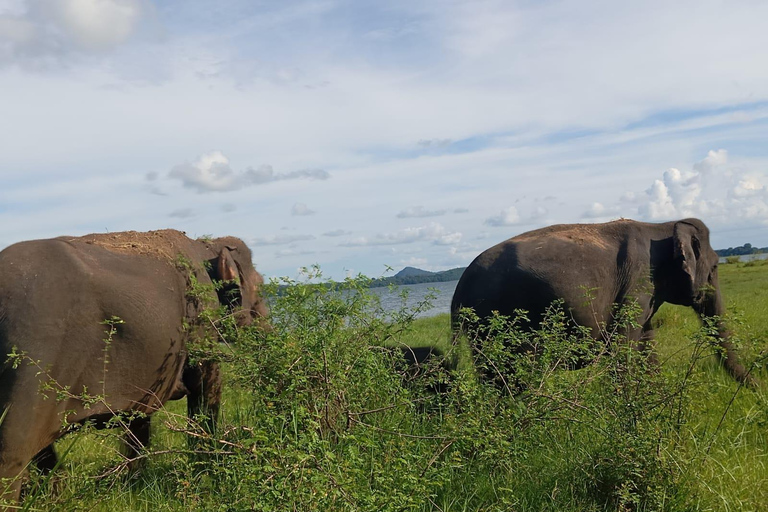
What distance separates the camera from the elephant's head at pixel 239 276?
6602mm

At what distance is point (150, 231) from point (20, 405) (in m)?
2.22

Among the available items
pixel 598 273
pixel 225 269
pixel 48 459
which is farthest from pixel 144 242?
pixel 598 273

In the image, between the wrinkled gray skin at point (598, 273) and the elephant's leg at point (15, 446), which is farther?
the wrinkled gray skin at point (598, 273)

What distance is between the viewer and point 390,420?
5059 millimetres

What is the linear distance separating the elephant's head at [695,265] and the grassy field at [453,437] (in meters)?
3.46

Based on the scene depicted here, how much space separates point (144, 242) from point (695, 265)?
6590 millimetres

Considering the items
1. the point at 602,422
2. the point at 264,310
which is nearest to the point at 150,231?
the point at 264,310

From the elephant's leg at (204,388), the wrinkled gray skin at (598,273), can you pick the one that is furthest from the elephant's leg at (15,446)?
the wrinkled gray skin at (598,273)

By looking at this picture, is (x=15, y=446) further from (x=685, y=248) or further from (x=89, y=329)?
(x=685, y=248)

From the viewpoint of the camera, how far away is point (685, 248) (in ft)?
27.6

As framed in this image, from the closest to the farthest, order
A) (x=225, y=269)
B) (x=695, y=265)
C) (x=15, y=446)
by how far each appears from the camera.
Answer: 1. (x=15, y=446)
2. (x=225, y=269)
3. (x=695, y=265)

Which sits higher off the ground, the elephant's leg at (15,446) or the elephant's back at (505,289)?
the elephant's back at (505,289)

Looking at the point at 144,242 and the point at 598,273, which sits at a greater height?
the point at 144,242

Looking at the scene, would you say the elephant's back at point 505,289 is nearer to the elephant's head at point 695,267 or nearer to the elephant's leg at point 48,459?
the elephant's head at point 695,267
